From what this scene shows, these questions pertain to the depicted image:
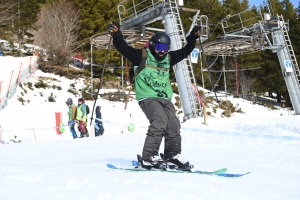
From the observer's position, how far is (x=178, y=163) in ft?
13.5

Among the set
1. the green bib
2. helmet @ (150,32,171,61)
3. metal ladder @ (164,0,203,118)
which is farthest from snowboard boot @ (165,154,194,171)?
metal ladder @ (164,0,203,118)

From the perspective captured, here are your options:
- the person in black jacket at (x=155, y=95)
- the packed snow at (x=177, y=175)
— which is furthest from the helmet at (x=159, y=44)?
the packed snow at (x=177, y=175)

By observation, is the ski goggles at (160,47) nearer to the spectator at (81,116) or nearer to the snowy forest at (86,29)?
the spectator at (81,116)

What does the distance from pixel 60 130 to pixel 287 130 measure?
986cm

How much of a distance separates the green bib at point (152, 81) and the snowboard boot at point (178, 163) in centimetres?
68

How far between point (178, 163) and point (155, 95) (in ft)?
2.54

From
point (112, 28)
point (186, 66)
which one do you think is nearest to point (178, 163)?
point (112, 28)

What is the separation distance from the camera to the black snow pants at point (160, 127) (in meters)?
4.01

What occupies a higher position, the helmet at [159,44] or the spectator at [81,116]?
the helmet at [159,44]

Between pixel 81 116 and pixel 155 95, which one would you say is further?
pixel 81 116

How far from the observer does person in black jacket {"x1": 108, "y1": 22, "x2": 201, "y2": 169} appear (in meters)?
4.02

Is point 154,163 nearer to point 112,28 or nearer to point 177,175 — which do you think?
point 177,175

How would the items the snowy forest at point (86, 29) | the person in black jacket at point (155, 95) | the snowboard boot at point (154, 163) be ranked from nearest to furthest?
1. the snowboard boot at point (154, 163)
2. the person in black jacket at point (155, 95)
3. the snowy forest at point (86, 29)

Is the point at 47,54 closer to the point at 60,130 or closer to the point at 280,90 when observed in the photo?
the point at 60,130
